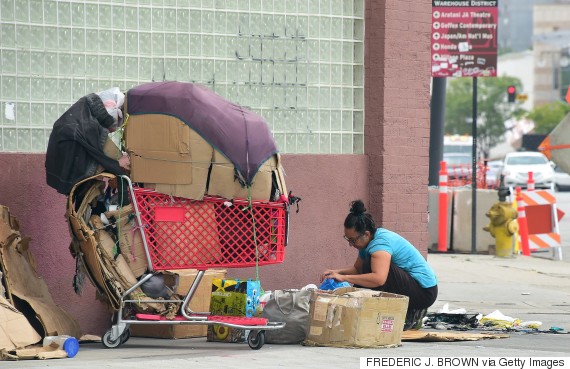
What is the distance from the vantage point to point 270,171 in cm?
973

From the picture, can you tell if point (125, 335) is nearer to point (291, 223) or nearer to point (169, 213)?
point (169, 213)

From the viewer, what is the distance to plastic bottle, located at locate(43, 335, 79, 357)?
9.38m

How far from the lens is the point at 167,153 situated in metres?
9.64

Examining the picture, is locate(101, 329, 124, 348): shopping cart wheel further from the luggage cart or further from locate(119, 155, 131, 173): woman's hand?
locate(119, 155, 131, 173): woman's hand

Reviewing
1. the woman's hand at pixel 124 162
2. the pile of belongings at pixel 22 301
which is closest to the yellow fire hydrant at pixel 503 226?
the woman's hand at pixel 124 162

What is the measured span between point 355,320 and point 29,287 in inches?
96.9

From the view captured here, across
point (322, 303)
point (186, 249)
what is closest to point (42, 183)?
point (186, 249)

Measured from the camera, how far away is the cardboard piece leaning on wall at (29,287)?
9.80 metres

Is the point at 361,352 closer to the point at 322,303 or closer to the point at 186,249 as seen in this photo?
the point at 322,303

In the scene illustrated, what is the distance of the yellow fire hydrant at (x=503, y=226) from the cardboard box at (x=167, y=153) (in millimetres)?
10608

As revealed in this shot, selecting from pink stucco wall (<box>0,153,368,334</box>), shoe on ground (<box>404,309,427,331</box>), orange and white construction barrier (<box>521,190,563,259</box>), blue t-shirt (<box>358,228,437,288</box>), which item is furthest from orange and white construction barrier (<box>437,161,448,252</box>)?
blue t-shirt (<box>358,228,437,288</box>)

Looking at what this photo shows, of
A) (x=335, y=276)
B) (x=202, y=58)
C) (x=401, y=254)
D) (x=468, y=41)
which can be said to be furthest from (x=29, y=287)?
(x=468, y=41)

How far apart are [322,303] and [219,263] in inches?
33.8

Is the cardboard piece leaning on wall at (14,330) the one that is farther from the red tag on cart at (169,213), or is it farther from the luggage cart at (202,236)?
the red tag on cart at (169,213)
